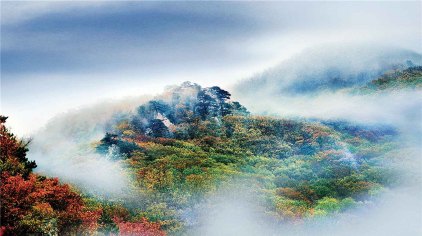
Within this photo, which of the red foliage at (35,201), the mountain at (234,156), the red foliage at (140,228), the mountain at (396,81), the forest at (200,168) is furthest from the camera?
the mountain at (396,81)

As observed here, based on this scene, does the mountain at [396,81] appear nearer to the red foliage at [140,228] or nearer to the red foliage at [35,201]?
the red foliage at [140,228]

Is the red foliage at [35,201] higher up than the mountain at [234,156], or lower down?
lower down

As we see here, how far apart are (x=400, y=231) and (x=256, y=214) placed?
29.9ft

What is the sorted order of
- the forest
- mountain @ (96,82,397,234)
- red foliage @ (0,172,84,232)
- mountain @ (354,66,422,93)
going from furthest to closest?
mountain @ (354,66,422,93) < mountain @ (96,82,397,234) < the forest < red foliage @ (0,172,84,232)

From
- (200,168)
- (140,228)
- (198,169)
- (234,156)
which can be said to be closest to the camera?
(140,228)

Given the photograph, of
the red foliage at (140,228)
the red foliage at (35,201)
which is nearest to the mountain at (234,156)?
the red foliage at (140,228)

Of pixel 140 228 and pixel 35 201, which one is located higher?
pixel 140 228

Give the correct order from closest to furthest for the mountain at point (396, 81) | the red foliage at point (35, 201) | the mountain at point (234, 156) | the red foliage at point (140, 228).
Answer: the red foliage at point (35, 201), the red foliage at point (140, 228), the mountain at point (234, 156), the mountain at point (396, 81)

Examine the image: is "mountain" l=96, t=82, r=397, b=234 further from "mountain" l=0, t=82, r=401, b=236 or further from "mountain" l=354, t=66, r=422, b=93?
"mountain" l=354, t=66, r=422, b=93

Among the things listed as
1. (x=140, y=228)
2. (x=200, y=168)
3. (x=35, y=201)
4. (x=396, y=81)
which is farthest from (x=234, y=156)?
(x=35, y=201)

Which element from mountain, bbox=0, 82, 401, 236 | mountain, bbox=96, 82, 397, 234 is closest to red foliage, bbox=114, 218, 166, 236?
mountain, bbox=0, 82, 401, 236

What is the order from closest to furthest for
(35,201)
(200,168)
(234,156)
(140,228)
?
(35,201) < (140,228) < (200,168) < (234,156)

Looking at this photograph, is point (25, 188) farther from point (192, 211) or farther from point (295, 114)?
point (295, 114)

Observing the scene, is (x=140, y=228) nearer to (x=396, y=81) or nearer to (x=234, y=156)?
(x=234, y=156)
